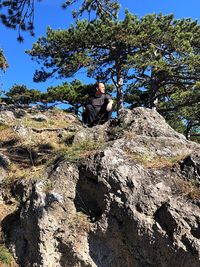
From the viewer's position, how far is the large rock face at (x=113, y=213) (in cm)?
450

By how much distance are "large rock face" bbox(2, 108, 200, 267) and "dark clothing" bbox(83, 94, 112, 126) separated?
7.86ft

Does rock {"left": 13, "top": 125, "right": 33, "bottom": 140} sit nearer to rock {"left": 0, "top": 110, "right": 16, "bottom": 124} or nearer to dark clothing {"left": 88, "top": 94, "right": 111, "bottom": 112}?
rock {"left": 0, "top": 110, "right": 16, "bottom": 124}

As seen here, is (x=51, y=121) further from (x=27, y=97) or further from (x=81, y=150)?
(x=27, y=97)

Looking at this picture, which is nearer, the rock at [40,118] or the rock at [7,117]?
the rock at [7,117]

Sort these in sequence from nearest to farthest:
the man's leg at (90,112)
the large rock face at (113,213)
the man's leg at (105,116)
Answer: the large rock face at (113,213) < the man's leg at (105,116) < the man's leg at (90,112)

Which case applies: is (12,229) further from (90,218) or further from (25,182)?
(90,218)

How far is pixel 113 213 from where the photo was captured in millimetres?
4891

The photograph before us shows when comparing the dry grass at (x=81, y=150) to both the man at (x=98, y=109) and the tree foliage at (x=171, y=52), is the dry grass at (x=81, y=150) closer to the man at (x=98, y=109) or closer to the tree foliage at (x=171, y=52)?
the man at (x=98, y=109)

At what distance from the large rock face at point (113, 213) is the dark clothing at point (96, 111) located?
2395 mm

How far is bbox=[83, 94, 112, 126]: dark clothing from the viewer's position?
8.22 m

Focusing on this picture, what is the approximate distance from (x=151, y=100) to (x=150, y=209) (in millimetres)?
15936

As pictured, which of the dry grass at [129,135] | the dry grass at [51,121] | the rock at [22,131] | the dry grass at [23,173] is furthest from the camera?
the dry grass at [51,121]

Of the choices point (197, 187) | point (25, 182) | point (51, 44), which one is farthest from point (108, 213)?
point (51, 44)

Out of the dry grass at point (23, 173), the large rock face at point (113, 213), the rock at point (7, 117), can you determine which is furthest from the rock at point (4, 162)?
the rock at point (7, 117)
